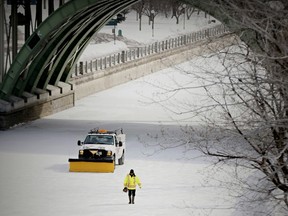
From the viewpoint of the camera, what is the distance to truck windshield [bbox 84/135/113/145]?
85.1 ft

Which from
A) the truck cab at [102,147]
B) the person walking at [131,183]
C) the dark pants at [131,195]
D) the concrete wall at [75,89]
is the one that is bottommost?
the dark pants at [131,195]

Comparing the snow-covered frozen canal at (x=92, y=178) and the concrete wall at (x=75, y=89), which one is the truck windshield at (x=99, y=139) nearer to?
the snow-covered frozen canal at (x=92, y=178)

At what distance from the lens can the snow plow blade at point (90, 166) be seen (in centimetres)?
2534

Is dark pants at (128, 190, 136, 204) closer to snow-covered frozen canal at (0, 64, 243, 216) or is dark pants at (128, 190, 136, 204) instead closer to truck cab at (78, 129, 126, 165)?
snow-covered frozen canal at (0, 64, 243, 216)

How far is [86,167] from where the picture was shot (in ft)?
83.5

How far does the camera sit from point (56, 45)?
3775 cm

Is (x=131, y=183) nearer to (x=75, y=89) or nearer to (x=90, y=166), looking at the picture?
(x=90, y=166)

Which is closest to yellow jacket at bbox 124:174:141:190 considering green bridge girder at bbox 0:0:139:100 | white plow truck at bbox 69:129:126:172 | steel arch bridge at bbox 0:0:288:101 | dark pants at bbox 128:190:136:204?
dark pants at bbox 128:190:136:204

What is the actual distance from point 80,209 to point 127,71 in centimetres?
3646

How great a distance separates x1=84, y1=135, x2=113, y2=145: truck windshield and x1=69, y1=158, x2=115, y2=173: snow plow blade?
2.57 feet

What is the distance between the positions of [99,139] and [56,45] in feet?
40.7

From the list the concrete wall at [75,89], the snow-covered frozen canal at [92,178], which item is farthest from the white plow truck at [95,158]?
the concrete wall at [75,89]

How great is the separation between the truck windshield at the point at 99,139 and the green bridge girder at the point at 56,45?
792 cm

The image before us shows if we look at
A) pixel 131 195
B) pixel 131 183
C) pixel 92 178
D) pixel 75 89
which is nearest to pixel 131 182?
pixel 131 183
